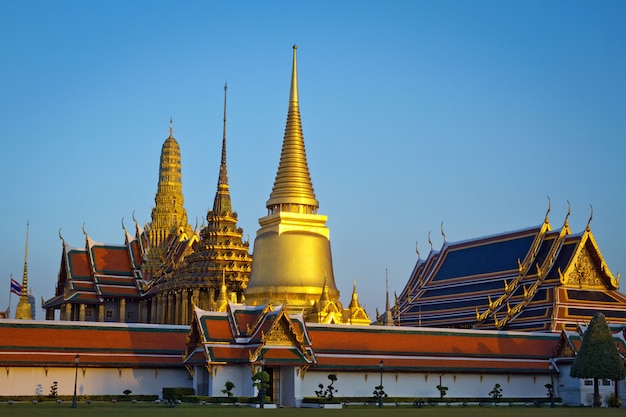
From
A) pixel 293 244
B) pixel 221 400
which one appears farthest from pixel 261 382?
pixel 293 244

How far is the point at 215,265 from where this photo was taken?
227 feet

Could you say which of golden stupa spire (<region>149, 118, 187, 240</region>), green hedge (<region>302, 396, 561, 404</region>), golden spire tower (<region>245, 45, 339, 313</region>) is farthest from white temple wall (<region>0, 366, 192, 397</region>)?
golden stupa spire (<region>149, 118, 187, 240</region>)

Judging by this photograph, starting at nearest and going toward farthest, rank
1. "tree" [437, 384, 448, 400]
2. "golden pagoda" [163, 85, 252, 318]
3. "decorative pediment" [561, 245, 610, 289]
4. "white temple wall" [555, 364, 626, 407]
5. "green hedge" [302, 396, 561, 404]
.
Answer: "green hedge" [302, 396, 561, 404]
"tree" [437, 384, 448, 400]
"white temple wall" [555, 364, 626, 407]
"decorative pediment" [561, 245, 610, 289]
"golden pagoda" [163, 85, 252, 318]

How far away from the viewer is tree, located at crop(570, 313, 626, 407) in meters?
43.0

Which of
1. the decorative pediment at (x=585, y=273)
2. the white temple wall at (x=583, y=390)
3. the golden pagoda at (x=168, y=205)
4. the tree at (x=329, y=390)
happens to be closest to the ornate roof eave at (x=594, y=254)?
the decorative pediment at (x=585, y=273)

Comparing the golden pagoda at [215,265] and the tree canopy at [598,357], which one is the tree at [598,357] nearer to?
the tree canopy at [598,357]

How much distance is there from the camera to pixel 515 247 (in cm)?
5881

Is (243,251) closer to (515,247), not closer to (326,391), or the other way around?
(515,247)

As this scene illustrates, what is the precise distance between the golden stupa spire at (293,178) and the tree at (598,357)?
2178cm

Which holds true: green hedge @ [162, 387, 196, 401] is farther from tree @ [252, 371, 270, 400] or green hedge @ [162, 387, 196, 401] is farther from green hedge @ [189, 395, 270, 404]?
tree @ [252, 371, 270, 400]

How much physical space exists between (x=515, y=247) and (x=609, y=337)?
50.7 feet

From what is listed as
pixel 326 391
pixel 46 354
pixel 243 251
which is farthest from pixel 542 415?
pixel 243 251

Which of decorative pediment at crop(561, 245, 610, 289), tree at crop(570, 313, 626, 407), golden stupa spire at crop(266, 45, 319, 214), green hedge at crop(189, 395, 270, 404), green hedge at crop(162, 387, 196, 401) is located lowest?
green hedge at crop(189, 395, 270, 404)

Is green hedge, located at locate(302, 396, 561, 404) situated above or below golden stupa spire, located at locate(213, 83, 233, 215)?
below
